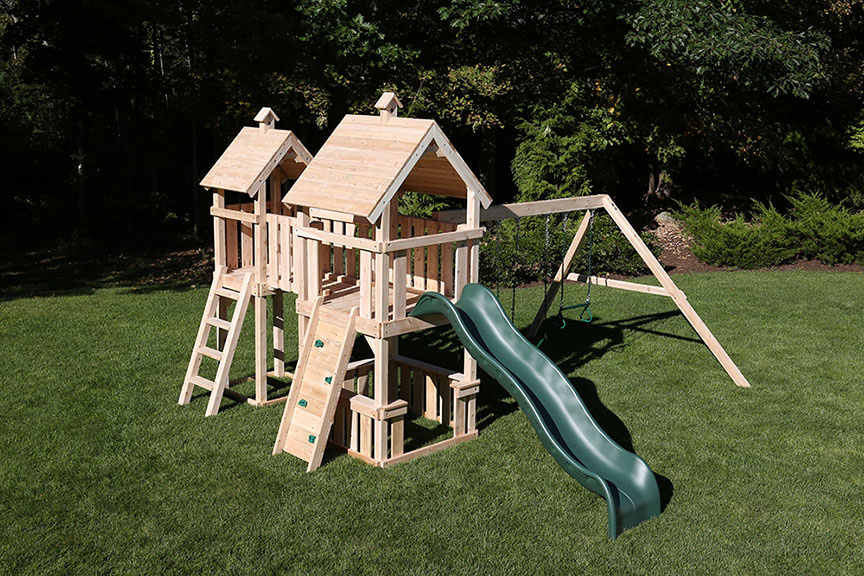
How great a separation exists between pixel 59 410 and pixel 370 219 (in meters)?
4.10

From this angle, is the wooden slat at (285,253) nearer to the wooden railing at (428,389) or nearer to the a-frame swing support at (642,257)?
the wooden railing at (428,389)

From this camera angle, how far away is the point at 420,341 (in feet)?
39.2

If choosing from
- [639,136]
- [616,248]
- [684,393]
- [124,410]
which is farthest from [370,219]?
[639,136]

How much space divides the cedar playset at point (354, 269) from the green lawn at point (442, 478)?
413 millimetres

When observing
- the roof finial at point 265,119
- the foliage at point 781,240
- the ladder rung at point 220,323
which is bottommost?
the ladder rung at point 220,323

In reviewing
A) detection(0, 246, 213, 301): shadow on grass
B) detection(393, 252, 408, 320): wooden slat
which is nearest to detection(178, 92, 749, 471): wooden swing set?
detection(393, 252, 408, 320): wooden slat

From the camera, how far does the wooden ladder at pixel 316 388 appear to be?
307 inches

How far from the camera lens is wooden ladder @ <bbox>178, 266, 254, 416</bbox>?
909 centimetres

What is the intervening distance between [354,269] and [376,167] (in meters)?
2.24

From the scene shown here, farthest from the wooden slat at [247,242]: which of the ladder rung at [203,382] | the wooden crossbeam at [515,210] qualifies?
the wooden crossbeam at [515,210]

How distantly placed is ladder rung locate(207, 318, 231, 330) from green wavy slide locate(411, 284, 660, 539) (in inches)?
89.1

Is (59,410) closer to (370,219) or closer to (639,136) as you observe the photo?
(370,219)

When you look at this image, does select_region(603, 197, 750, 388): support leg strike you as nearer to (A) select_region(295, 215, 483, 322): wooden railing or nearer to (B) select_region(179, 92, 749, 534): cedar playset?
(B) select_region(179, 92, 749, 534): cedar playset

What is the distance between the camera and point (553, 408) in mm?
7762
